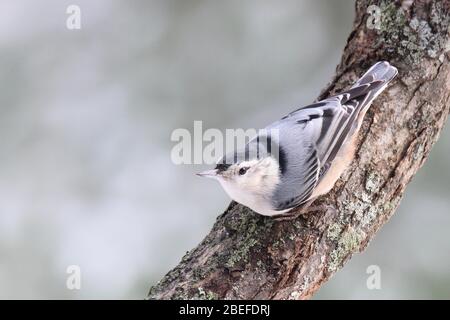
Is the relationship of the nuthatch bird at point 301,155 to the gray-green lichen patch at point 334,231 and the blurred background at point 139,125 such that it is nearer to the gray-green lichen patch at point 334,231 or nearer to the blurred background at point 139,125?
the gray-green lichen patch at point 334,231

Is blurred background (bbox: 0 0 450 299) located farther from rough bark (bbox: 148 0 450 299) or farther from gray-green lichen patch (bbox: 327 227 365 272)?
gray-green lichen patch (bbox: 327 227 365 272)

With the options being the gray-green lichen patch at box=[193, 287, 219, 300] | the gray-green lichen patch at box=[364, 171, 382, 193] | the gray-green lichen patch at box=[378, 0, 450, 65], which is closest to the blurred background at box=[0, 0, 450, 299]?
the gray-green lichen patch at box=[378, 0, 450, 65]

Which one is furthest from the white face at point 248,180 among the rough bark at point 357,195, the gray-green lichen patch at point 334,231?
the gray-green lichen patch at point 334,231

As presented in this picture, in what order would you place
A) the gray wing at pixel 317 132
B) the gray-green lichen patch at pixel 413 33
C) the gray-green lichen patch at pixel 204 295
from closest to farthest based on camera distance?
the gray-green lichen patch at pixel 204 295 < the gray wing at pixel 317 132 < the gray-green lichen patch at pixel 413 33

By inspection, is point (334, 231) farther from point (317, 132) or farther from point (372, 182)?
point (317, 132)

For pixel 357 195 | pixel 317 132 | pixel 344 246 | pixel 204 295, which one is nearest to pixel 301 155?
pixel 317 132
